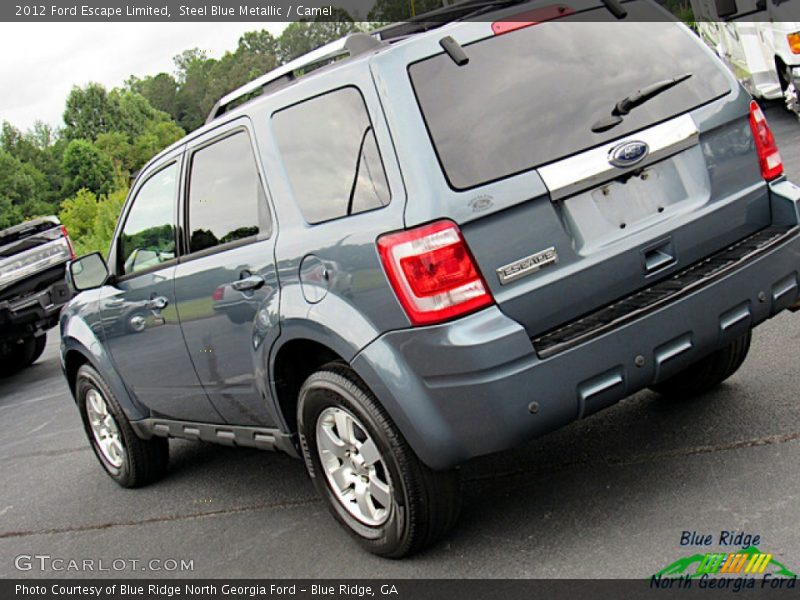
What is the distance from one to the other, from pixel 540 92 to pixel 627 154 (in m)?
0.40

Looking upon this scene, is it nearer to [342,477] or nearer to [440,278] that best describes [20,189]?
[342,477]

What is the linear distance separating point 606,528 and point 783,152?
907 centimetres

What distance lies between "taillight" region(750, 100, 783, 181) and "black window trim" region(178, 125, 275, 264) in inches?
79.9

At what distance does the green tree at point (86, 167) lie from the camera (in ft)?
366

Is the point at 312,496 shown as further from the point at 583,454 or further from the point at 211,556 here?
the point at 583,454

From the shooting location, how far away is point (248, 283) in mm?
4453

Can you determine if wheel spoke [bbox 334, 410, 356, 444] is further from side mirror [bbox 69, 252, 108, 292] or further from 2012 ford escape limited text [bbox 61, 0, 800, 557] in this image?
side mirror [bbox 69, 252, 108, 292]

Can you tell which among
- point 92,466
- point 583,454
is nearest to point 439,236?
point 583,454

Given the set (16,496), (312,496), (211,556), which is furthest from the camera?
(16,496)

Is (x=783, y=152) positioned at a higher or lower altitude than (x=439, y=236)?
lower

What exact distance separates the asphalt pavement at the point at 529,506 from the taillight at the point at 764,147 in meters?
1.08

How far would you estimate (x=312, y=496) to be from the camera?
525cm

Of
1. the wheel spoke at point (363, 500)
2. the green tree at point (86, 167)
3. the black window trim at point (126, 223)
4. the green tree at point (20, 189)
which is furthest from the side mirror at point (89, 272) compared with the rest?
the green tree at point (20, 189)

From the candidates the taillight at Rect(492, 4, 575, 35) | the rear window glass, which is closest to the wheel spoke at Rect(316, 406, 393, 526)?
the rear window glass
